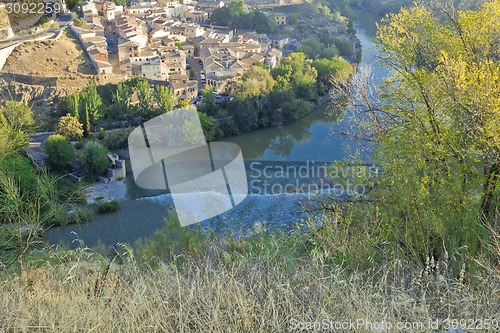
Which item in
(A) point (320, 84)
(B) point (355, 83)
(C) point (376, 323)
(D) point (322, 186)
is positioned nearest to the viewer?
(C) point (376, 323)

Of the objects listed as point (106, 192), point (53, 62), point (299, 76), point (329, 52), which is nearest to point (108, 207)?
point (106, 192)

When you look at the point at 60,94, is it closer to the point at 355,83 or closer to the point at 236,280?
the point at 355,83

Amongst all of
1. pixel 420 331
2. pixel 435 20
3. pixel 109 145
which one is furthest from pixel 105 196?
pixel 420 331

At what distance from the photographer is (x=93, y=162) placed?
272 inches

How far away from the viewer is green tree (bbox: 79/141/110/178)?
22.7 feet

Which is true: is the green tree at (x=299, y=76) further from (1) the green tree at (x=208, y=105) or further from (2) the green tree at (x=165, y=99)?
(2) the green tree at (x=165, y=99)

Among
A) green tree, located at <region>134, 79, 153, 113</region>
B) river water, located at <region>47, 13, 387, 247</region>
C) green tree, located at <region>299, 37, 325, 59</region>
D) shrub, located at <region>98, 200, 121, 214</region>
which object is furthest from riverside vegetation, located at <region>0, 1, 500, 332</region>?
green tree, located at <region>299, 37, 325, 59</region>

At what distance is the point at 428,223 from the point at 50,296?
1321 millimetres

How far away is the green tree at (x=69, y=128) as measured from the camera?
7.95 meters

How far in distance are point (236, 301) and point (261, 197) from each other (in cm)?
472

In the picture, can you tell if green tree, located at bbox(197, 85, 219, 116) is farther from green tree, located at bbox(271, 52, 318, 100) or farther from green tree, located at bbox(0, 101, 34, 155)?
green tree, located at bbox(0, 101, 34, 155)

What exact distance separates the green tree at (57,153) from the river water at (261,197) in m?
0.95

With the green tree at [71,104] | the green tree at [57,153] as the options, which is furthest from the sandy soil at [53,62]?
the green tree at [57,153]

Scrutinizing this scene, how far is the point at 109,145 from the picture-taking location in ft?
26.5
